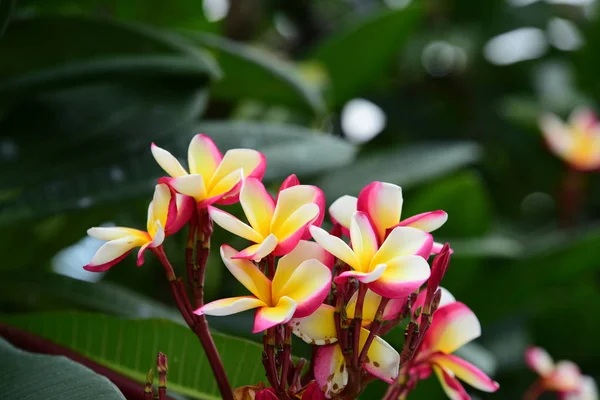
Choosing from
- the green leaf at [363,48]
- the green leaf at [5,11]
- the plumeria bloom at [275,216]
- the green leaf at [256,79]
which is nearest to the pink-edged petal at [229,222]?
the plumeria bloom at [275,216]

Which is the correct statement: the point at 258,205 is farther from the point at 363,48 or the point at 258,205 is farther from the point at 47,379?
the point at 363,48

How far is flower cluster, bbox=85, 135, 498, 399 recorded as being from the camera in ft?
1.06

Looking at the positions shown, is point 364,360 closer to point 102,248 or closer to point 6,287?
point 102,248

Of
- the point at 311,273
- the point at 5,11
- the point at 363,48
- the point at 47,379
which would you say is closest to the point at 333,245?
the point at 311,273

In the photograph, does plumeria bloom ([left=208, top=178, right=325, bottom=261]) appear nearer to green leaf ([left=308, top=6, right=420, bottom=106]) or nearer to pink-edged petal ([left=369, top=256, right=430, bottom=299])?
pink-edged petal ([left=369, top=256, right=430, bottom=299])

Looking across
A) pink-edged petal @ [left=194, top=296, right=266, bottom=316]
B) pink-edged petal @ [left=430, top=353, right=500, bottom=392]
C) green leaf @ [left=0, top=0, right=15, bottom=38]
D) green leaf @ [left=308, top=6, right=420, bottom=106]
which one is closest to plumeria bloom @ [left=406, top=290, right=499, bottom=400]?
pink-edged petal @ [left=430, top=353, right=500, bottom=392]

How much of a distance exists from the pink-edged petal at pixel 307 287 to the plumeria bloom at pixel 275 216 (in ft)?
0.05

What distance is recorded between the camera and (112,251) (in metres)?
0.34

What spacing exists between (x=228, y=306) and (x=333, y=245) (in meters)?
0.05

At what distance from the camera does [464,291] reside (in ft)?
3.22

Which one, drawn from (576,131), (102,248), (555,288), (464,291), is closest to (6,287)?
(102,248)

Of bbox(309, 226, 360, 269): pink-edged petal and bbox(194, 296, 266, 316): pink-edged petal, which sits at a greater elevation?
bbox(309, 226, 360, 269): pink-edged petal

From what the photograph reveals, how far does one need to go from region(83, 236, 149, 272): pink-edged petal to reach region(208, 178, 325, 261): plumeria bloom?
0.13 feet

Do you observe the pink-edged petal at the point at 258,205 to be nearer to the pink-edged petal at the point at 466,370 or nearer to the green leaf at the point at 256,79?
the pink-edged petal at the point at 466,370
